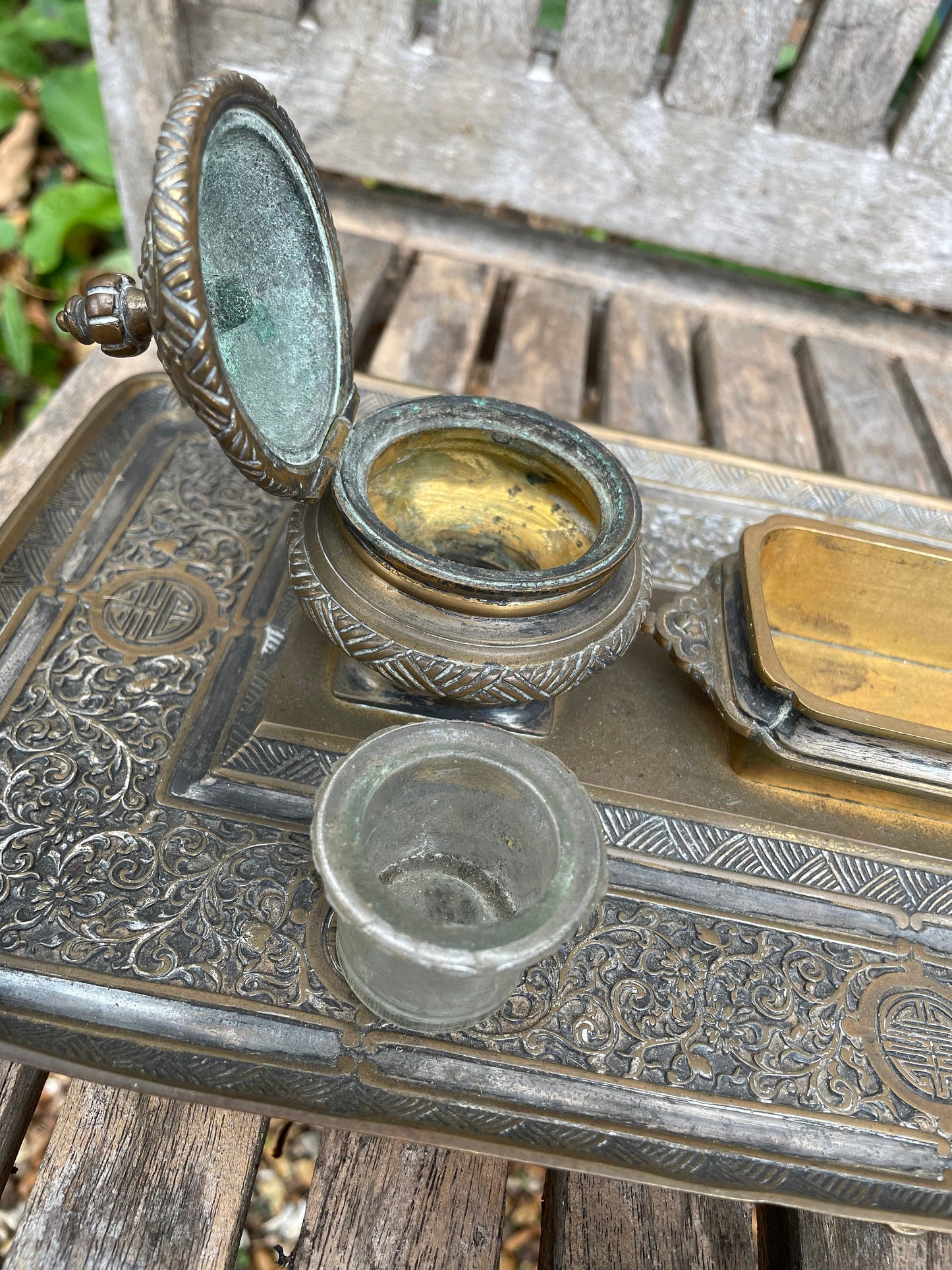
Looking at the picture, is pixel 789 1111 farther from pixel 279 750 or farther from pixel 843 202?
pixel 843 202

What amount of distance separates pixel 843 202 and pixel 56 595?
1.97 metres

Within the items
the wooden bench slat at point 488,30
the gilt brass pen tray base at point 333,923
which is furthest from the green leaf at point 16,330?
the wooden bench slat at point 488,30

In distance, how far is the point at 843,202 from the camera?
2.23m

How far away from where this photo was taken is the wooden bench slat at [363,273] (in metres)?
2.11

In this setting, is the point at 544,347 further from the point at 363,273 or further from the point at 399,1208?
the point at 399,1208

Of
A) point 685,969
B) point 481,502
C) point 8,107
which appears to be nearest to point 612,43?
point 481,502

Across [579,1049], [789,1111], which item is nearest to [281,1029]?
[579,1049]

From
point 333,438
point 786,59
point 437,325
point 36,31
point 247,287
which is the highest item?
point 786,59

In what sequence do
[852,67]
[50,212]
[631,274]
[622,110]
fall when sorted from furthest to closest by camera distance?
[50,212], [631,274], [622,110], [852,67]

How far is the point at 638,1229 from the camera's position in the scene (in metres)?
1.09

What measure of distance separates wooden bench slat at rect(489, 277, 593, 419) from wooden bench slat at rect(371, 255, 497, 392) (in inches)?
2.7

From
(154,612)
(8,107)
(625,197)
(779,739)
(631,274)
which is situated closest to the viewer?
(779,739)

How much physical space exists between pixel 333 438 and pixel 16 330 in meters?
1.61

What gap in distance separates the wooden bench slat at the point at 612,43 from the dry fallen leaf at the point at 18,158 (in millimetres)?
1713
